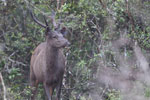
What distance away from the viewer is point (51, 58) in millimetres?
8242

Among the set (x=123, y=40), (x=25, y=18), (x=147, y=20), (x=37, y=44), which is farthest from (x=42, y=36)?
(x=147, y=20)

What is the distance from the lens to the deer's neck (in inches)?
322

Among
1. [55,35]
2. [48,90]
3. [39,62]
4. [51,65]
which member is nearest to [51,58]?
[51,65]

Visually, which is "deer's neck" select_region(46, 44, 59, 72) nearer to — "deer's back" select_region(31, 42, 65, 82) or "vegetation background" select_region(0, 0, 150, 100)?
"deer's back" select_region(31, 42, 65, 82)

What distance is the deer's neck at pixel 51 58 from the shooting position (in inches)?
322

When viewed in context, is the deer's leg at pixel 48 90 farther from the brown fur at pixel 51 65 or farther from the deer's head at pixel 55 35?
the deer's head at pixel 55 35

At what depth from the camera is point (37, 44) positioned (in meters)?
10.3

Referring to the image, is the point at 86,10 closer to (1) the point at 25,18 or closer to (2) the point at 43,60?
(2) the point at 43,60

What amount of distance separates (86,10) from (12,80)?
3.05 m

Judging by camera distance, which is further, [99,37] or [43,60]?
[99,37]

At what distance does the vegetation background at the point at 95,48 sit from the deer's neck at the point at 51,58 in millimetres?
742

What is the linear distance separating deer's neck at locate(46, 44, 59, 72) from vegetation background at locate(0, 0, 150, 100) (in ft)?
2.43

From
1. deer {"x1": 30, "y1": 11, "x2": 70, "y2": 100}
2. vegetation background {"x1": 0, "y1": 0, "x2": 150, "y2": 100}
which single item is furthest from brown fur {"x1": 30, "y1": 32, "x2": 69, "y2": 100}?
vegetation background {"x1": 0, "y1": 0, "x2": 150, "y2": 100}

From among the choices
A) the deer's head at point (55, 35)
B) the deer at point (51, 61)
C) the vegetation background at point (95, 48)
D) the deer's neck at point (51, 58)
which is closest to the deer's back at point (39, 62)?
the deer at point (51, 61)
